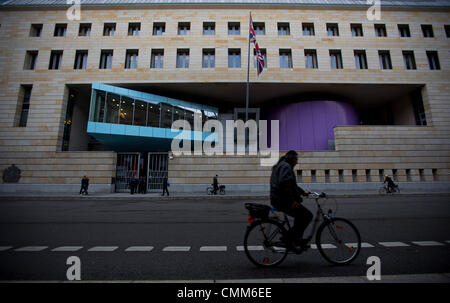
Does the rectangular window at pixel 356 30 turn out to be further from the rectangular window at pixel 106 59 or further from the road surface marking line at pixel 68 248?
the road surface marking line at pixel 68 248

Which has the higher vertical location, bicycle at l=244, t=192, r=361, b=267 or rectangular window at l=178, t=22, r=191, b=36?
rectangular window at l=178, t=22, r=191, b=36

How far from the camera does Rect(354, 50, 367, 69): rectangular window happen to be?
22984 mm

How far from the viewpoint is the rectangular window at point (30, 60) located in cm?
2236

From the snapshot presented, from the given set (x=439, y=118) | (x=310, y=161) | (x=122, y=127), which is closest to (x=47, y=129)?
(x=122, y=127)

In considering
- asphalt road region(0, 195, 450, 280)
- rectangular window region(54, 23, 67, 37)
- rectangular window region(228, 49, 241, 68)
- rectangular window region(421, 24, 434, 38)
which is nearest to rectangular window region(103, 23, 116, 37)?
rectangular window region(54, 23, 67, 37)

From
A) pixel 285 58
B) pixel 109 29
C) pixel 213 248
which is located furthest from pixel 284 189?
pixel 109 29

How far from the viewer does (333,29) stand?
79.1ft

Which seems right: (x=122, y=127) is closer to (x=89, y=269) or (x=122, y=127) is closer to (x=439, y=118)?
(x=89, y=269)

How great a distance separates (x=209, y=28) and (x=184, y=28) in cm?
307

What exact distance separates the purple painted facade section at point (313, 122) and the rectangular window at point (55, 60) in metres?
27.6

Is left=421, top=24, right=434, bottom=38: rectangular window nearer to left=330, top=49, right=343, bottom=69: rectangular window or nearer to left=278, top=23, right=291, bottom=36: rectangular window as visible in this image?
left=330, top=49, right=343, bottom=69: rectangular window

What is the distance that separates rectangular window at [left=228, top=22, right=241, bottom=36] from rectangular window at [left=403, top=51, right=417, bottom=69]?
63.8 feet

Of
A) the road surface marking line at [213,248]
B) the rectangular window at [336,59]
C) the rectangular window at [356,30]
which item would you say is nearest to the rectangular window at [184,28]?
the rectangular window at [336,59]

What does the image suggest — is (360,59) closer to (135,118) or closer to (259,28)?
(259,28)
